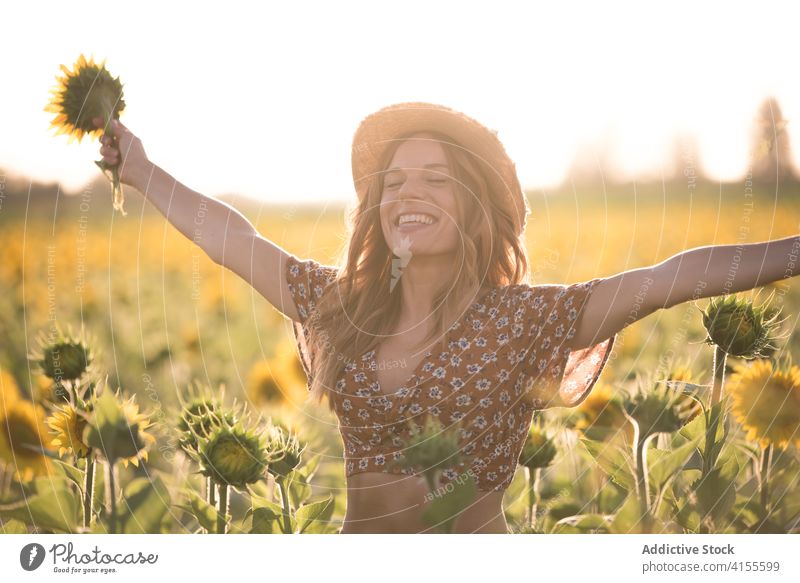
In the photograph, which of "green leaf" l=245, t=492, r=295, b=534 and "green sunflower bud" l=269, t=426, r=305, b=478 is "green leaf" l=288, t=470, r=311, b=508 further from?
"green sunflower bud" l=269, t=426, r=305, b=478

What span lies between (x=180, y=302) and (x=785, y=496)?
3.52 meters

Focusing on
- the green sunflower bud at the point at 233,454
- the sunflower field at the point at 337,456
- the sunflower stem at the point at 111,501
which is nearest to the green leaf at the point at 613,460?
the sunflower field at the point at 337,456

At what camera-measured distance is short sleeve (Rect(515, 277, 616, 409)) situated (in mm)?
2264

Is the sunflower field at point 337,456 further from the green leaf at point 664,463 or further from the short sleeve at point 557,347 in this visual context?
the short sleeve at point 557,347

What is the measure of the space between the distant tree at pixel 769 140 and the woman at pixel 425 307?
0.79m

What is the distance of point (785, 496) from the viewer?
8.32 ft

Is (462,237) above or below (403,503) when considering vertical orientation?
above

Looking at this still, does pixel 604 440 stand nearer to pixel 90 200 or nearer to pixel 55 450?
pixel 55 450

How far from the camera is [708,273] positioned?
2.07 metres

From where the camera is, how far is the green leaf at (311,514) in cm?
243

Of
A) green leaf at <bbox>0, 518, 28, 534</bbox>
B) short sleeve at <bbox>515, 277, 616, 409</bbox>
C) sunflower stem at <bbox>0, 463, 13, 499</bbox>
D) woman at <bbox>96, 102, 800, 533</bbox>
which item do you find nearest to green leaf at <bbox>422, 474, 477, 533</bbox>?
woman at <bbox>96, 102, 800, 533</bbox>

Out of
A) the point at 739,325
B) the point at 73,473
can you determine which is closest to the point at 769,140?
the point at 739,325

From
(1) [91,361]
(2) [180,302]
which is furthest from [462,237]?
(2) [180,302]
